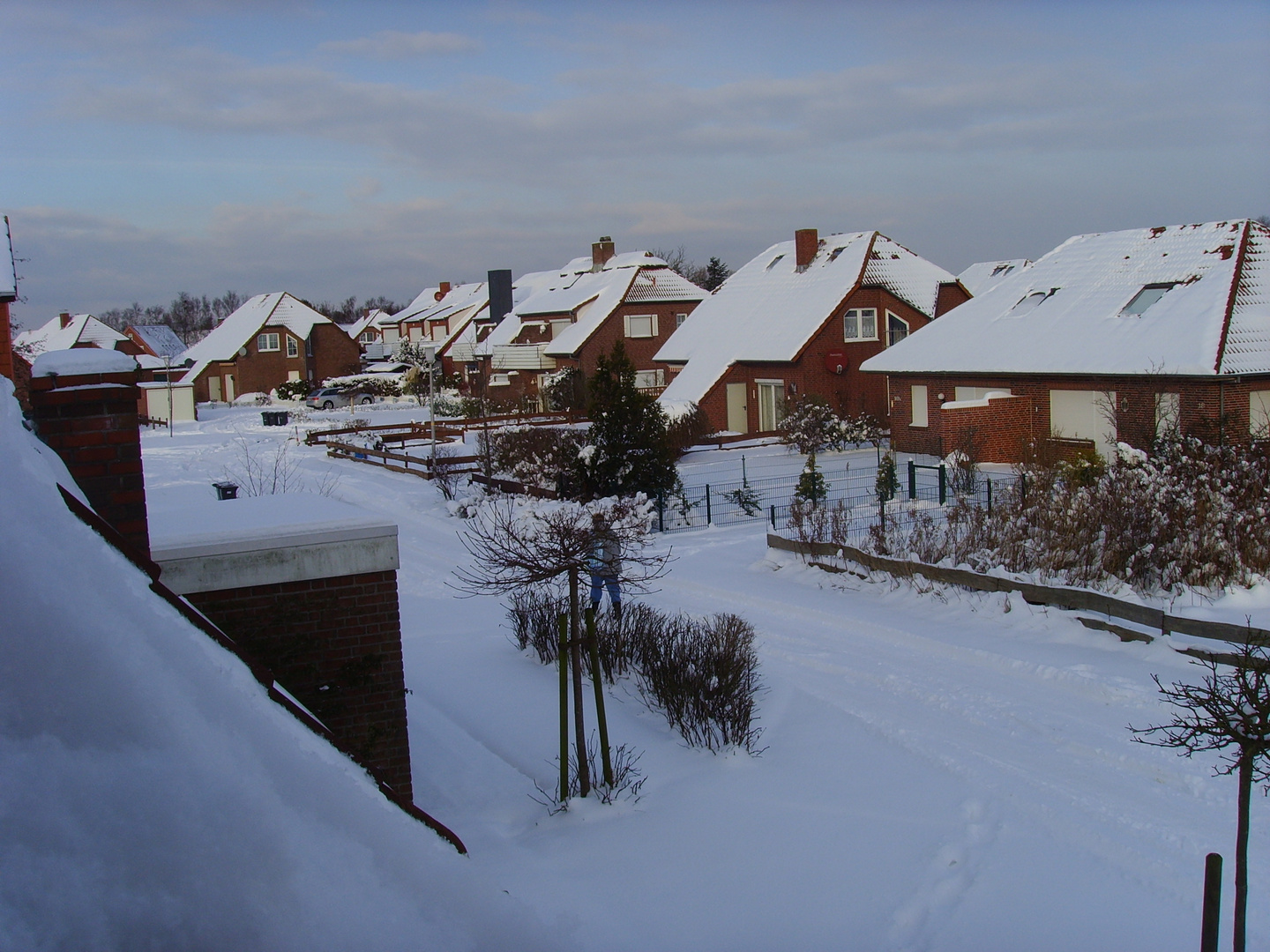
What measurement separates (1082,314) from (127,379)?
23381mm

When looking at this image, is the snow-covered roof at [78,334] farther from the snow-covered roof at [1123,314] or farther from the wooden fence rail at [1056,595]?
the wooden fence rail at [1056,595]

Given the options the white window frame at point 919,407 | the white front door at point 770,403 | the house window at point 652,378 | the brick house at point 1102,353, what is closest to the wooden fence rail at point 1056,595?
the brick house at point 1102,353

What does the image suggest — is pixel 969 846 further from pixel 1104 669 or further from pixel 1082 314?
pixel 1082 314

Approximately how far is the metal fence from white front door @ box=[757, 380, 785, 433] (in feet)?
34.3

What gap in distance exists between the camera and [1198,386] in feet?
66.4

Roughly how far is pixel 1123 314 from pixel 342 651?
21679 mm

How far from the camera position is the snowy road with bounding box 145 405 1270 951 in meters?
5.84

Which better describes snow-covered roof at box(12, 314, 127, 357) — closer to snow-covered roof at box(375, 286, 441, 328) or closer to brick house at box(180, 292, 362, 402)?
brick house at box(180, 292, 362, 402)

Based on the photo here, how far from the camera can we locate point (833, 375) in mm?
32875

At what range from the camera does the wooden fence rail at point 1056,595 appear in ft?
32.5

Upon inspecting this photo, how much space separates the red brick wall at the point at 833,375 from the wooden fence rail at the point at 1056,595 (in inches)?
692

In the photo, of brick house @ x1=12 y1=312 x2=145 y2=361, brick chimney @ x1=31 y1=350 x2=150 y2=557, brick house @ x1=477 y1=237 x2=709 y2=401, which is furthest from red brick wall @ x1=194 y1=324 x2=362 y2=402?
brick chimney @ x1=31 y1=350 x2=150 y2=557

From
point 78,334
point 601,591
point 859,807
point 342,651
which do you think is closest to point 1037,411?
point 601,591

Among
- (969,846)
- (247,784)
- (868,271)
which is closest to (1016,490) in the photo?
(969,846)
